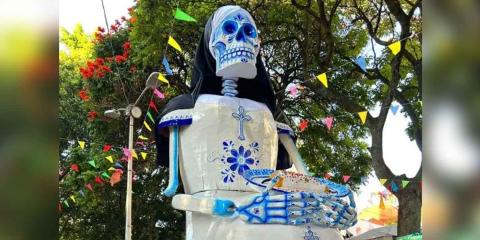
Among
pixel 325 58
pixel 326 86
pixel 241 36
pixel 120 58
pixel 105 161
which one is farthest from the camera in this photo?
pixel 120 58

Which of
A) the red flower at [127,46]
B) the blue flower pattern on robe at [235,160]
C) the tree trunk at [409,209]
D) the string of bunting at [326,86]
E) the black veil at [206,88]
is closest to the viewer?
the blue flower pattern on robe at [235,160]

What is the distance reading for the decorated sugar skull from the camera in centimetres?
523

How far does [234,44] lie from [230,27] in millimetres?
208

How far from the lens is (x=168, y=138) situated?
5711mm

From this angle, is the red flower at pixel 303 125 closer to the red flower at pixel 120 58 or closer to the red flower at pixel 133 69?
the red flower at pixel 133 69

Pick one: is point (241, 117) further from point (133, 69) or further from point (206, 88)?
point (133, 69)

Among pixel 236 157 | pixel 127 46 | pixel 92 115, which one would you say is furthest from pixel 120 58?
pixel 236 157

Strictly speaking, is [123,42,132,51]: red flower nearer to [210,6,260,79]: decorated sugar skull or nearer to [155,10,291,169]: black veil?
[155,10,291,169]: black veil

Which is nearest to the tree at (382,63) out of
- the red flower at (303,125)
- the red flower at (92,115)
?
the red flower at (303,125)

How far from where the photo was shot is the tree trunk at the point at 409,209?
8867mm

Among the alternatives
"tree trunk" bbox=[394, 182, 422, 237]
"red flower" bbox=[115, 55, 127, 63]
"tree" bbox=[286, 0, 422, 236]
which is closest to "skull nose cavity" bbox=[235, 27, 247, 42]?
"tree" bbox=[286, 0, 422, 236]

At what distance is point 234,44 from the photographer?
5.26 m

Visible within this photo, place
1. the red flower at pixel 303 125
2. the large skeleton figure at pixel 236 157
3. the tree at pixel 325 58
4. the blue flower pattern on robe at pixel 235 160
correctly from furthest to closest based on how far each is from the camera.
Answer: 1. the red flower at pixel 303 125
2. the tree at pixel 325 58
3. the blue flower pattern on robe at pixel 235 160
4. the large skeleton figure at pixel 236 157

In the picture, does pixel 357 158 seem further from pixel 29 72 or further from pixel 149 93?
pixel 29 72
